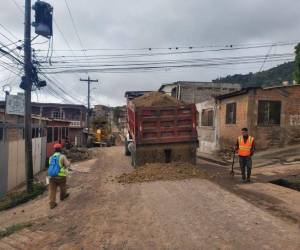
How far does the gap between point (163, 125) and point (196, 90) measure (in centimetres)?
2411

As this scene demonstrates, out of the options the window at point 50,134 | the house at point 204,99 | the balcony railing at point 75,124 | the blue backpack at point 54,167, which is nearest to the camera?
the blue backpack at point 54,167

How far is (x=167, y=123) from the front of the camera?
1493cm

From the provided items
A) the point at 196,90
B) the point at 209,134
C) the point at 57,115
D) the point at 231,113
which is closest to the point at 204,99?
the point at 196,90

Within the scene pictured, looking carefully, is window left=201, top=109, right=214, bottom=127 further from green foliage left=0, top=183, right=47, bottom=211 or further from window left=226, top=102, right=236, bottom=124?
green foliage left=0, top=183, right=47, bottom=211

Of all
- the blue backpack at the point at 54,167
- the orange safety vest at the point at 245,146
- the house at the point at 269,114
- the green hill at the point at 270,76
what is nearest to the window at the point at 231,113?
the house at the point at 269,114

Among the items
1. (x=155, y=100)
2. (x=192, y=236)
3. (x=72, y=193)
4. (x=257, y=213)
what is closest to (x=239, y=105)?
(x=155, y=100)

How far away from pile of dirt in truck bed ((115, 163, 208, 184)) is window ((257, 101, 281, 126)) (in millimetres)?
8043

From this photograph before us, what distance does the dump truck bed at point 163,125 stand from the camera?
1477 centimetres

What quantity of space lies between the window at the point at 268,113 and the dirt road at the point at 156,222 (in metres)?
10.2

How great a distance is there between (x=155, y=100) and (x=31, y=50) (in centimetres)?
500

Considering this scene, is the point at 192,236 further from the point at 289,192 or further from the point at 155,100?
the point at 155,100

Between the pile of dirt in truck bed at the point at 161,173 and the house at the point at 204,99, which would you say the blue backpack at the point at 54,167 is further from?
the house at the point at 204,99

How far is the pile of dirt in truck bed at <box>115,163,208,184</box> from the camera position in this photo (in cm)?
1305

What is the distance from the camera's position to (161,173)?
13430 millimetres
